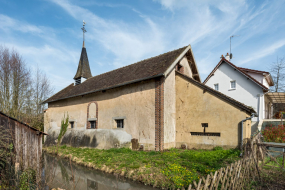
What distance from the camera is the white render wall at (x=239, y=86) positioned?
1666 centimetres

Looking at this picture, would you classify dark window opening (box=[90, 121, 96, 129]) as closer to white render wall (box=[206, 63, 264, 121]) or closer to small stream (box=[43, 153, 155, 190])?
small stream (box=[43, 153, 155, 190])

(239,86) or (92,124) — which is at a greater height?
(239,86)

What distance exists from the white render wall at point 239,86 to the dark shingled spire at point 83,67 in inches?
623

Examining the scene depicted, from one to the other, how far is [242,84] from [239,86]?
1.21 ft

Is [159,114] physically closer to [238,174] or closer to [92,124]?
[238,174]

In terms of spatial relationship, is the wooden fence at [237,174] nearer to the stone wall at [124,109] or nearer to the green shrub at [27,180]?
the green shrub at [27,180]

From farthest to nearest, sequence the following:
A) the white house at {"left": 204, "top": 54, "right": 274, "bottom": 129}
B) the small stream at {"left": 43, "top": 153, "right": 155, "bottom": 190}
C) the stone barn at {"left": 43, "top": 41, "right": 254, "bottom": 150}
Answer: the white house at {"left": 204, "top": 54, "right": 274, "bottom": 129} < the stone barn at {"left": 43, "top": 41, "right": 254, "bottom": 150} < the small stream at {"left": 43, "top": 153, "right": 155, "bottom": 190}

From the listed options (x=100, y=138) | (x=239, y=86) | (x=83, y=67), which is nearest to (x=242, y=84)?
(x=239, y=86)

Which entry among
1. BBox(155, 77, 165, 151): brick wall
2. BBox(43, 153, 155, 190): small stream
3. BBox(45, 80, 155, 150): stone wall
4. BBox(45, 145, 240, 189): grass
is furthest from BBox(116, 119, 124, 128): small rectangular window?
BBox(43, 153, 155, 190): small stream

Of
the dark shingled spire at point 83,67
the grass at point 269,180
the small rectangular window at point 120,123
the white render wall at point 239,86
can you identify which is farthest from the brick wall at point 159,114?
the dark shingled spire at point 83,67

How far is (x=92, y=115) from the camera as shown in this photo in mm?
14430

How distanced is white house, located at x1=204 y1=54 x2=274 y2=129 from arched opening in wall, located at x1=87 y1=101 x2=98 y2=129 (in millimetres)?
14538

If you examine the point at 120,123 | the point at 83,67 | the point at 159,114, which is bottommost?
the point at 120,123

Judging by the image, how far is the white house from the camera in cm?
1647
